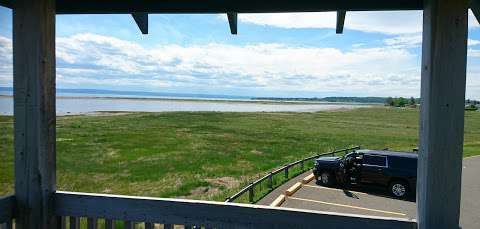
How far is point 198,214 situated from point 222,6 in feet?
5.70

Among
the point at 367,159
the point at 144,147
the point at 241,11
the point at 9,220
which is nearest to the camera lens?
the point at 9,220

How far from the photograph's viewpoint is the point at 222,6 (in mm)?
3480

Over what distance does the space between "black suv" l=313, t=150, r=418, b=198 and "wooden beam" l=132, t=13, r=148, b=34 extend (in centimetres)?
1340

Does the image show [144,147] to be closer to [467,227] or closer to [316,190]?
[316,190]

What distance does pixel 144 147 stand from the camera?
29.0 meters

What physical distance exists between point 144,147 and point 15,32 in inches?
1040

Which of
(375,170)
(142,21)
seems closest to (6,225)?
(142,21)

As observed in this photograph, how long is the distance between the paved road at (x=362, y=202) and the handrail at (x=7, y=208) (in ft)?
33.8

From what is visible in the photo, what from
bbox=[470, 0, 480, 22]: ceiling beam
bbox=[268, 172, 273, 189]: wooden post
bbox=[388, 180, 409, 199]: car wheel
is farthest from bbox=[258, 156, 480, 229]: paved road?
bbox=[470, 0, 480, 22]: ceiling beam

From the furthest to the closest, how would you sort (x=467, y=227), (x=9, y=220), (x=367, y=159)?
(x=367, y=159)
(x=467, y=227)
(x=9, y=220)

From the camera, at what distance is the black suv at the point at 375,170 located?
15.2 m

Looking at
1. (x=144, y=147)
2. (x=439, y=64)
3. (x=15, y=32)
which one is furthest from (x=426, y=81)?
(x=144, y=147)

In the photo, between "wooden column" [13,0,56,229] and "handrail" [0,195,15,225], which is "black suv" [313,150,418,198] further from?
"handrail" [0,195,15,225]

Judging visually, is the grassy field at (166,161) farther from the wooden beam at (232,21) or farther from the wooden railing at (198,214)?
the wooden beam at (232,21)
